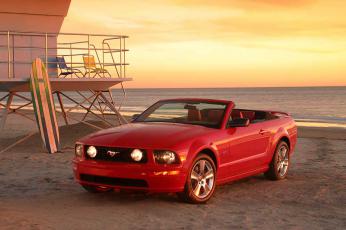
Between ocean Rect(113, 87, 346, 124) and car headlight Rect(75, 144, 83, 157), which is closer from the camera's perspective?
car headlight Rect(75, 144, 83, 157)

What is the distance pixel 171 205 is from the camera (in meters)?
8.03

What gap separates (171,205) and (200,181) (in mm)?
494

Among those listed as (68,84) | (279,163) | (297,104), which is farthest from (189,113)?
(297,104)

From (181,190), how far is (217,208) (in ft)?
1.72

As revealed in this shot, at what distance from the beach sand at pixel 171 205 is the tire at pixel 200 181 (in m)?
0.12

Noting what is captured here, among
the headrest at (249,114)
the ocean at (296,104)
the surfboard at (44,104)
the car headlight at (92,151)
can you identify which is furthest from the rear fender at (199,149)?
the ocean at (296,104)

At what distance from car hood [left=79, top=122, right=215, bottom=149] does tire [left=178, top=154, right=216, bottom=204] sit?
351 millimetres

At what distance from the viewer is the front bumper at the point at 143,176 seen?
7.68m

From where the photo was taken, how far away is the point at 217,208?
7973 millimetres

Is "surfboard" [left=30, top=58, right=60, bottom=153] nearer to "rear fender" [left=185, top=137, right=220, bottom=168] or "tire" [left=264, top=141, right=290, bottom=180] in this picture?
"tire" [left=264, top=141, right=290, bottom=180]

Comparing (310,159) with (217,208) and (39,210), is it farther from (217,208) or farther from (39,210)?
(39,210)

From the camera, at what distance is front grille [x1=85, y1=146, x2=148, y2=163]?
777 cm

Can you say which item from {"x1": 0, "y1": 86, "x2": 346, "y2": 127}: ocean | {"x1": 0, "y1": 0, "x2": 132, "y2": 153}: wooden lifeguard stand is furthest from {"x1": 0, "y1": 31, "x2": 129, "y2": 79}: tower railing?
{"x1": 0, "y1": 86, "x2": 346, "y2": 127}: ocean

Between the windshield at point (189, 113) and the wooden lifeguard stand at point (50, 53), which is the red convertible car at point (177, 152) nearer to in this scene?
the windshield at point (189, 113)
